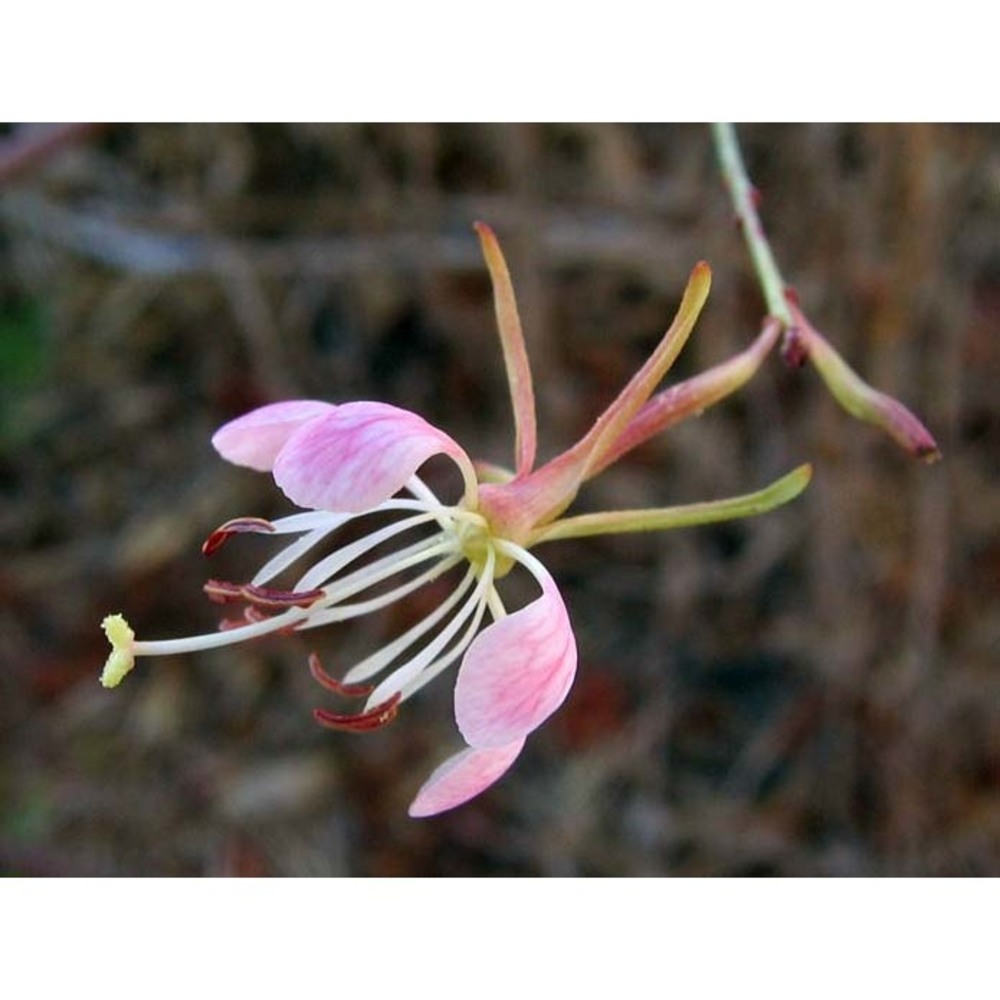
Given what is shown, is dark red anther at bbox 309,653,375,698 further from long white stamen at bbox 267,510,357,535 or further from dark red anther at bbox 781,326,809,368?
dark red anther at bbox 781,326,809,368

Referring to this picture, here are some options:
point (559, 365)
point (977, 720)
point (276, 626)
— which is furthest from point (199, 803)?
point (276, 626)

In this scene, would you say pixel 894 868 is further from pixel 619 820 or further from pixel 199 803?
pixel 199 803

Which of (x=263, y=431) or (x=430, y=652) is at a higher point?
(x=263, y=431)

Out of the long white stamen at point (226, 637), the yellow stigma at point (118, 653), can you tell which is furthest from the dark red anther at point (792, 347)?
the yellow stigma at point (118, 653)

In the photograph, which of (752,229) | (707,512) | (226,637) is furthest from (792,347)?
(226,637)

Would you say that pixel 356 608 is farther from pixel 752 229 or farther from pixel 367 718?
pixel 752 229

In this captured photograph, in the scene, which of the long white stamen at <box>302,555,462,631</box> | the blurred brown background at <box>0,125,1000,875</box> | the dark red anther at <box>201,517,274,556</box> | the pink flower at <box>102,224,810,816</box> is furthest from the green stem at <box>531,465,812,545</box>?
the blurred brown background at <box>0,125,1000,875</box>

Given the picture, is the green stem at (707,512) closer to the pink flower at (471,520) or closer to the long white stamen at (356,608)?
the pink flower at (471,520)
